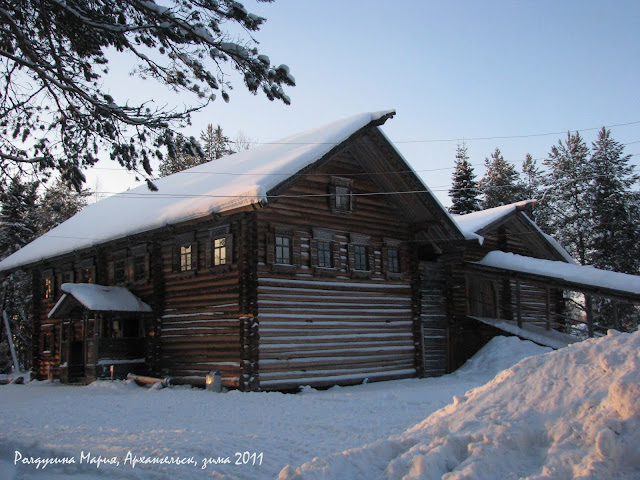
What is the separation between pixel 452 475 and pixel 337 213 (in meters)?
14.7

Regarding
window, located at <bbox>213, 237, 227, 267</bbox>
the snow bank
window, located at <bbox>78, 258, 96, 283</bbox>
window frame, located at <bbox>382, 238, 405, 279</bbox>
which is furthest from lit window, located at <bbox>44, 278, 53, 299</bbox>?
the snow bank

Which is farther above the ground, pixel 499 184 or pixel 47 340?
pixel 499 184

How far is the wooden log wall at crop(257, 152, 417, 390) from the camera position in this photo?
17.7 meters

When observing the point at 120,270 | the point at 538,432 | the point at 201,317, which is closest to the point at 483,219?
the point at 201,317

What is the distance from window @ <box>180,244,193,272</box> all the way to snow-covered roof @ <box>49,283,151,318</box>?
2271 millimetres

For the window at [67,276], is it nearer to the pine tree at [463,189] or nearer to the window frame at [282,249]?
the window frame at [282,249]

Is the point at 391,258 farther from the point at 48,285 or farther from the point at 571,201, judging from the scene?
the point at 571,201

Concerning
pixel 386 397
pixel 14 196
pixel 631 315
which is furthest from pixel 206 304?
pixel 631 315

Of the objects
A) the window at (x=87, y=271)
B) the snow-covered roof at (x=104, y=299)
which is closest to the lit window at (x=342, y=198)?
the snow-covered roof at (x=104, y=299)

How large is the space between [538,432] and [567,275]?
17.6 meters

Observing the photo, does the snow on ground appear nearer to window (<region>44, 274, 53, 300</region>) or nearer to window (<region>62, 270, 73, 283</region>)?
window (<region>62, 270, 73, 283</region>)

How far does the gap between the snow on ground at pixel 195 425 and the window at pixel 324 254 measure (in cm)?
392

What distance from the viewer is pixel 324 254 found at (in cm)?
1945

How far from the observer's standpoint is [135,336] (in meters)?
22.7
